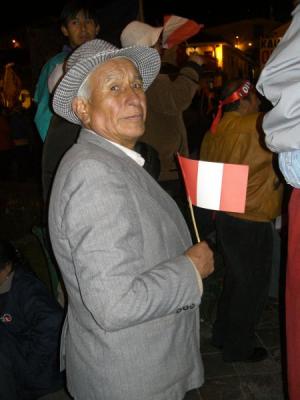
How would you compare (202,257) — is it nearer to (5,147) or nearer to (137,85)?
(137,85)

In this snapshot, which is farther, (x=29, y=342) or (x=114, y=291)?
(x=29, y=342)

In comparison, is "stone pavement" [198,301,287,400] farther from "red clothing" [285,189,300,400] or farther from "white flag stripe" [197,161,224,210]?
"white flag stripe" [197,161,224,210]

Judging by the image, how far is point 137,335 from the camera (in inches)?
56.5

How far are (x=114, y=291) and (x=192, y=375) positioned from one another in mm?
664

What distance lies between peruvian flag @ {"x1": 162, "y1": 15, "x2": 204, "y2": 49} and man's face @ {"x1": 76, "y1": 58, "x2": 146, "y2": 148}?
2.15 m

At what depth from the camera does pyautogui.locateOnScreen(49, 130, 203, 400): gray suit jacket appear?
4.14 ft

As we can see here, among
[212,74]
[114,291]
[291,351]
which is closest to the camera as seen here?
[114,291]

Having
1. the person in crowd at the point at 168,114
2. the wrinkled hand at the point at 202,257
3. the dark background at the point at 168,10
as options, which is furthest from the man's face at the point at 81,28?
the wrinkled hand at the point at 202,257

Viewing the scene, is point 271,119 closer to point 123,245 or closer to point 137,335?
point 123,245

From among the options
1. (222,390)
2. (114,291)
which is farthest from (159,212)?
(222,390)

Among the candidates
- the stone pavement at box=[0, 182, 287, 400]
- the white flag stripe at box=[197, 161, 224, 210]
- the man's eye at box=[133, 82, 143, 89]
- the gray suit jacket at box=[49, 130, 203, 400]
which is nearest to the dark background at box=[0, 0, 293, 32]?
the man's eye at box=[133, 82, 143, 89]

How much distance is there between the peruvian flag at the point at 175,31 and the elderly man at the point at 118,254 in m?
1.94

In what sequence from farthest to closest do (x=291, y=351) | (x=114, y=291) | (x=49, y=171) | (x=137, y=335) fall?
(x=49, y=171), (x=291, y=351), (x=137, y=335), (x=114, y=291)

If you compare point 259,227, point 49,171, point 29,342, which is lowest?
point 29,342
